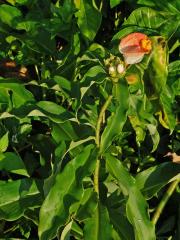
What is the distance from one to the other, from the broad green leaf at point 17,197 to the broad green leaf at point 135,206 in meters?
0.23

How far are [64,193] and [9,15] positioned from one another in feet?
2.27

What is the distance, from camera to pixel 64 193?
138cm

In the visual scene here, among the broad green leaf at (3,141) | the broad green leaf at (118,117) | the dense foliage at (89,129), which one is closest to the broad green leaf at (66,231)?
the dense foliage at (89,129)

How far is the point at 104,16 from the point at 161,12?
0.38 meters

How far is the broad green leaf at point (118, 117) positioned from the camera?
137 cm

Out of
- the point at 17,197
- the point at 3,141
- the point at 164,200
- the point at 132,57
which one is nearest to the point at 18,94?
the point at 3,141

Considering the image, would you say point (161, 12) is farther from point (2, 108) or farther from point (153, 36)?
point (2, 108)

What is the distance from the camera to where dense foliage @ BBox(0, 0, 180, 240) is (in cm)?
139

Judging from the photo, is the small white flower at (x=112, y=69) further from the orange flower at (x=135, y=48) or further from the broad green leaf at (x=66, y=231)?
the broad green leaf at (x=66, y=231)

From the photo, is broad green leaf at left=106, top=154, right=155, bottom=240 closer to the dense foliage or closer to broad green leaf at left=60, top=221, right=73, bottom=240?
the dense foliage

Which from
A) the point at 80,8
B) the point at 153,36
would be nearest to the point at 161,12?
the point at 153,36

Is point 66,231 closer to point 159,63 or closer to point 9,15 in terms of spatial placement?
point 159,63

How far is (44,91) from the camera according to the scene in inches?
71.7

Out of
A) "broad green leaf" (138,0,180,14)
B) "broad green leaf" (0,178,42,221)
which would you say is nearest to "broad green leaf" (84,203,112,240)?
"broad green leaf" (0,178,42,221)
